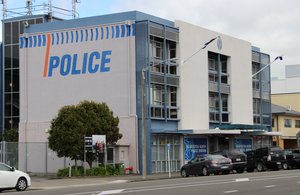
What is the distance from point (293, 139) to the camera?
69.4 meters

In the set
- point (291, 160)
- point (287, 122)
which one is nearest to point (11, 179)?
point (291, 160)

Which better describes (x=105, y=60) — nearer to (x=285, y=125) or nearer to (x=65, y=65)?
(x=65, y=65)

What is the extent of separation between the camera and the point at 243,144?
54.4 meters

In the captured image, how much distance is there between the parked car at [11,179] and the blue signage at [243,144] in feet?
96.5

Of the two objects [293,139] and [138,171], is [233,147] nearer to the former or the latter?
[138,171]

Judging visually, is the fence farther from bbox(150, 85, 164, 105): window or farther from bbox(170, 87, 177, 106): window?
bbox(170, 87, 177, 106): window

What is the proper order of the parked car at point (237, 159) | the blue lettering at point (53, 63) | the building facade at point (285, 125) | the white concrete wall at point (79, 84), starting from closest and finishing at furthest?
the parked car at point (237, 159) → the white concrete wall at point (79, 84) → the blue lettering at point (53, 63) → the building facade at point (285, 125)

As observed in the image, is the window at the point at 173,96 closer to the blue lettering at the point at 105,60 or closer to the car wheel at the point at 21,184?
the blue lettering at the point at 105,60

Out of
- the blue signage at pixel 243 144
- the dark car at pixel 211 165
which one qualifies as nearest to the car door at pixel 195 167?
the dark car at pixel 211 165

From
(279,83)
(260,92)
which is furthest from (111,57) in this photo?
(279,83)

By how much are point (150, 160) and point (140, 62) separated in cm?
696

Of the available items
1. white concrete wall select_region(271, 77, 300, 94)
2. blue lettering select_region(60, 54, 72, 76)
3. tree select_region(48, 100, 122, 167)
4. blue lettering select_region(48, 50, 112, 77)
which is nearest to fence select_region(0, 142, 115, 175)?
tree select_region(48, 100, 122, 167)

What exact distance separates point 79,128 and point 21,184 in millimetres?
10766

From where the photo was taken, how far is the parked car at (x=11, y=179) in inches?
1015
